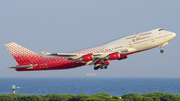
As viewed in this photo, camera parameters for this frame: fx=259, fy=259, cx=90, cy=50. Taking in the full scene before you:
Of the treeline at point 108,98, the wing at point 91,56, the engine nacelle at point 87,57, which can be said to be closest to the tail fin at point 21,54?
the wing at point 91,56

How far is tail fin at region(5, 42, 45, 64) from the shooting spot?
63394mm

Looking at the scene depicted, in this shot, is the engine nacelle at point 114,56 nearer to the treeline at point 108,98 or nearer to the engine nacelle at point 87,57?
the engine nacelle at point 87,57

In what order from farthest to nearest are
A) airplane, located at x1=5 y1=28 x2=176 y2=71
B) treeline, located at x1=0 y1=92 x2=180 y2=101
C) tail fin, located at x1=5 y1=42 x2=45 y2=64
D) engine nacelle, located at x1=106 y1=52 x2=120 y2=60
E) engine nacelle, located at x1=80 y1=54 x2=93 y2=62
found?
treeline, located at x1=0 y1=92 x2=180 y2=101
tail fin, located at x1=5 y1=42 x2=45 y2=64
engine nacelle, located at x1=80 y1=54 x2=93 y2=62
engine nacelle, located at x1=106 y1=52 x2=120 y2=60
airplane, located at x1=5 y1=28 x2=176 y2=71

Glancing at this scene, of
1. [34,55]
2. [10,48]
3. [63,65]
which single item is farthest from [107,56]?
[10,48]

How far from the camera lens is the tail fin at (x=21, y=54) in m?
63.4

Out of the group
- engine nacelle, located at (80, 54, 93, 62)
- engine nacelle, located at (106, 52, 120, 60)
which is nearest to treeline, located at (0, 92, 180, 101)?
engine nacelle, located at (80, 54, 93, 62)

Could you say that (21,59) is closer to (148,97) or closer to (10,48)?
(10,48)

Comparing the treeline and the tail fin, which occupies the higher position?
the tail fin

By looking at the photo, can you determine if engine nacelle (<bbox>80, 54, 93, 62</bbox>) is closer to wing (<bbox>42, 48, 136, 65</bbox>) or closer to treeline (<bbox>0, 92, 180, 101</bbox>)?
wing (<bbox>42, 48, 136, 65</bbox>)

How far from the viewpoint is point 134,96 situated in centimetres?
7531

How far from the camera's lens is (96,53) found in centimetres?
5544

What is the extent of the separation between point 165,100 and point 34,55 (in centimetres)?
3889

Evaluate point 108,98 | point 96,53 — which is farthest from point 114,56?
point 108,98

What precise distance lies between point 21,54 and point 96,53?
20.2 metres
